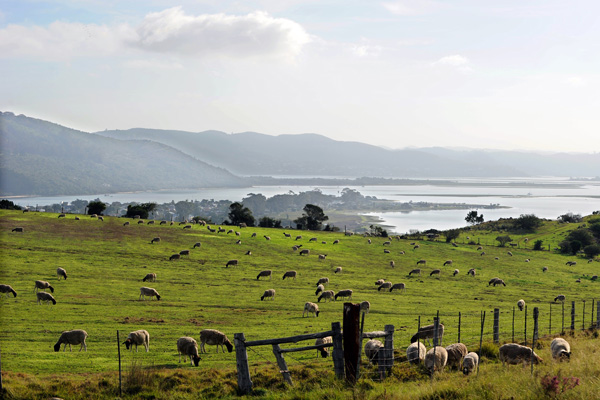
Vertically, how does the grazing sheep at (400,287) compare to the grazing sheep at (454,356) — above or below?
below

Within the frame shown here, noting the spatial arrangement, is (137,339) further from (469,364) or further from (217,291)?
(217,291)

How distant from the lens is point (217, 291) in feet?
126

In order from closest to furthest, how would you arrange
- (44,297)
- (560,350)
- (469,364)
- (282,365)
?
(282,365) < (469,364) < (560,350) < (44,297)

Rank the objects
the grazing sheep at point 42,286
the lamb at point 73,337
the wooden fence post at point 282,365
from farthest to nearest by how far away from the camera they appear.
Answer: the grazing sheep at point 42,286
the lamb at point 73,337
the wooden fence post at point 282,365

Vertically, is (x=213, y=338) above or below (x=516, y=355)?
below

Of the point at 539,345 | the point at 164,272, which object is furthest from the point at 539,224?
the point at 539,345

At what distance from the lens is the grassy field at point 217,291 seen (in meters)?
19.8

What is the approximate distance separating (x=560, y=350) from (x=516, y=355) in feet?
5.58

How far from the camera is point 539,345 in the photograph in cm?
2003

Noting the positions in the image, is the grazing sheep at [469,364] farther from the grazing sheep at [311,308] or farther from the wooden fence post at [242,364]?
the grazing sheep at [311,308]

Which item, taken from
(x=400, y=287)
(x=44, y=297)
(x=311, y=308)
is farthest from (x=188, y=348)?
(x=400, y=287)

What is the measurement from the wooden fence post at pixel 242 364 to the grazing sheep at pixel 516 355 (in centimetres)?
919

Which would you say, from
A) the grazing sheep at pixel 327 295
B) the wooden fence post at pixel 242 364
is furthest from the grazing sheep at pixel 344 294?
the wooden fence post at pixel 242 364

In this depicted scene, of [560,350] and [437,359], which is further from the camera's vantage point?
[560,350]
